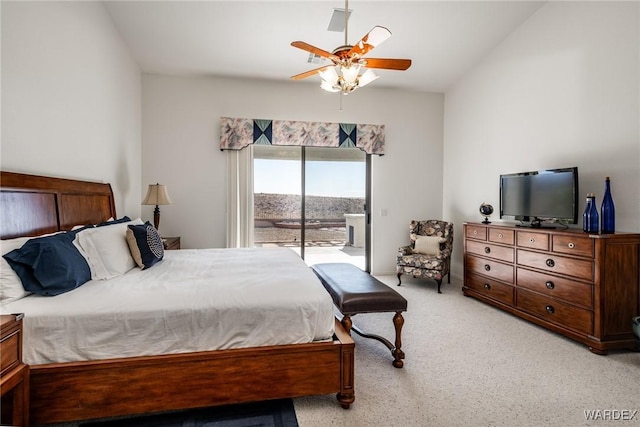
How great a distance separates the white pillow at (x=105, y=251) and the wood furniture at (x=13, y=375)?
2.21 feet

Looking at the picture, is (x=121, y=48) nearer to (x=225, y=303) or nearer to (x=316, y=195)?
(x=316, y=195)

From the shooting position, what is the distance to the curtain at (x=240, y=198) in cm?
483

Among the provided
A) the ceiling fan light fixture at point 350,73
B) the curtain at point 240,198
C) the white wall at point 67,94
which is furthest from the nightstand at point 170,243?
the ceiling fan light fixture at point 350,73

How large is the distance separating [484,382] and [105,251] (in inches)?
110

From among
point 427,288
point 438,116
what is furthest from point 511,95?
point 427,288

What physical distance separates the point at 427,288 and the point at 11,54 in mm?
4790

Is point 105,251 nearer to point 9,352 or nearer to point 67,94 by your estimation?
point 9,352

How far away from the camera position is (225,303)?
1.76 metres

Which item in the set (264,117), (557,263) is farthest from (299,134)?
(557,263)

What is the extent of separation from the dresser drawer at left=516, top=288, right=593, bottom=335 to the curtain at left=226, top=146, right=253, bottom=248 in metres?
3.55

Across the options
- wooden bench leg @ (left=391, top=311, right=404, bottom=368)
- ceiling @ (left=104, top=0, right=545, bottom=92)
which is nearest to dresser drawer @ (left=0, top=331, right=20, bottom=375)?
wooden bench leg @ (left=391, top=311, right=404, bottom=368)

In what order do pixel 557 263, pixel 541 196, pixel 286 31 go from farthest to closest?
pixel 286 31, pixel 541 196, pixel 557 263

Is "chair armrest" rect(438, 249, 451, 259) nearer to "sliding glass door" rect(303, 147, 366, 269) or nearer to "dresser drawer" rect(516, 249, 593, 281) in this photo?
"dresser drawer" rect(516, 249, 593, 281)

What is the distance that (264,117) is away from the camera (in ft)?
16.2
